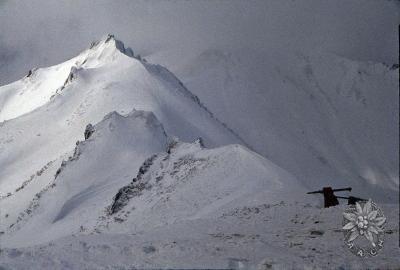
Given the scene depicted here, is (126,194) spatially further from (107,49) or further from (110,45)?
(110,45)

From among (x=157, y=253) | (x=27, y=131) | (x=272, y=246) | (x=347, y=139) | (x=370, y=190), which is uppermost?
(x=347, y=139)

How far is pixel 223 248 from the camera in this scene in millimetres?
14602

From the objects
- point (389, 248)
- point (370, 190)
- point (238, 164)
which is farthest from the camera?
point (370, 190)

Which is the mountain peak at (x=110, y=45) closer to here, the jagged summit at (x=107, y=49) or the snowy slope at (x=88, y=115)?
the jagged summit at (x=107, y=49)

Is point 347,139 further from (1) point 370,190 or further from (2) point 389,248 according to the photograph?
(2) point 389,248

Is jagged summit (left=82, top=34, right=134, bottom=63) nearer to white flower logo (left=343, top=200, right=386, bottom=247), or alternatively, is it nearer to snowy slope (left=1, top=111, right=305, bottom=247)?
snowy slope (left=1, top=111, right=305, bottom=247)

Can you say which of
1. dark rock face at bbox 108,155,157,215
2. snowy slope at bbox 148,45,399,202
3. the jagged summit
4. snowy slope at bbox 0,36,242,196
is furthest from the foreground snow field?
snowy slope at bbox 148,45,399,202

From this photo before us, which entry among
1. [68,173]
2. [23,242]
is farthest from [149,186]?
[68,173]

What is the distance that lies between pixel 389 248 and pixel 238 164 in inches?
675

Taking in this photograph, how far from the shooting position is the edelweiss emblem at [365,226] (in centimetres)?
1332

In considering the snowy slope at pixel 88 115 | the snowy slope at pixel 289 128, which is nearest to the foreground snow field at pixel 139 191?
the snowy slope at pixel 88 115

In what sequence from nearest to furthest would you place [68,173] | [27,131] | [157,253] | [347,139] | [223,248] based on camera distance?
[157,253]
[223,248]
[68,173]
[27,131]
[347,139]

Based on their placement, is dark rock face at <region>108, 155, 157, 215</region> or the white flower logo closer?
the white flower logo

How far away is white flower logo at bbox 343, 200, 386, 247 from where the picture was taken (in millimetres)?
13253
